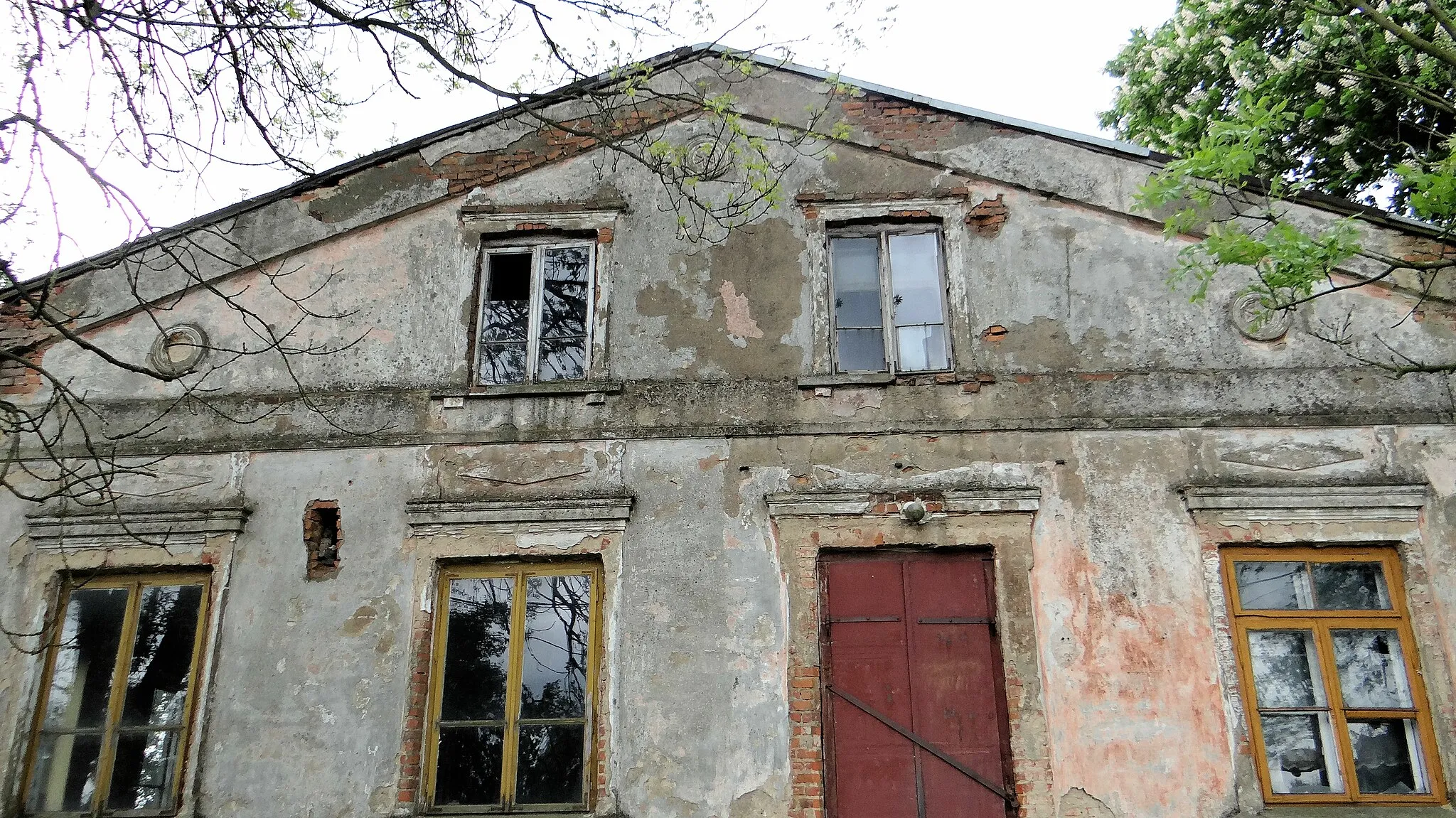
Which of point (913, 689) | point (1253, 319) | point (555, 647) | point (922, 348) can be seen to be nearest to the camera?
point (913, 689)

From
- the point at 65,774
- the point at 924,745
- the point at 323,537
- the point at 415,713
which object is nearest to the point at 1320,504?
the point at 924,745

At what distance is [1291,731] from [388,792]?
17.6 feet

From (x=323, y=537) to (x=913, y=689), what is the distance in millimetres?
3934

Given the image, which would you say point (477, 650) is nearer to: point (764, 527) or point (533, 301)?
point (764, 527)

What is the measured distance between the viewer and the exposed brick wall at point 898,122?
24.2 feet

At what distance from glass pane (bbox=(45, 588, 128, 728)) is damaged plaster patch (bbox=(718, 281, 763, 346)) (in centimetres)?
437

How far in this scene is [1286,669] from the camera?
6098 mm

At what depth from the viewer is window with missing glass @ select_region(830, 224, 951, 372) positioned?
697 centimetres

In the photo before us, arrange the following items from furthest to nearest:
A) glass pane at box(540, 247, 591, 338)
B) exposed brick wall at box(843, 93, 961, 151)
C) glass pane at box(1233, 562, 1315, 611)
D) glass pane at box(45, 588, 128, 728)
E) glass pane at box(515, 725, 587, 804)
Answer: exposed brick wall at box(843, 93, 961, 151) < glass pane at box(540, 247, 591, 338) < glass pane at box(45, 588, 128, 728) < glass pane at box(1233, 562, 1315, 611) < glass pane at box(515, 725, 587, 804)

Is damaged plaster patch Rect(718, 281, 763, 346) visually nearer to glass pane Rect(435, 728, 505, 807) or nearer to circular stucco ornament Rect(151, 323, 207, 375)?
glass pane Rect(435, 728, 505, 807)

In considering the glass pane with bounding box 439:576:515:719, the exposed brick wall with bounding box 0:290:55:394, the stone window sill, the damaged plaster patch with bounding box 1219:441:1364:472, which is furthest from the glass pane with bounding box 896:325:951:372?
the exposed brick wall with bounding box 0:290:55:394

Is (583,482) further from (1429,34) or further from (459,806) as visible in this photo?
(1429,34)

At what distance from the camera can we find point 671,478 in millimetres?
6625

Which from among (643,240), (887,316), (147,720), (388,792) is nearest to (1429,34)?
(887,316)
